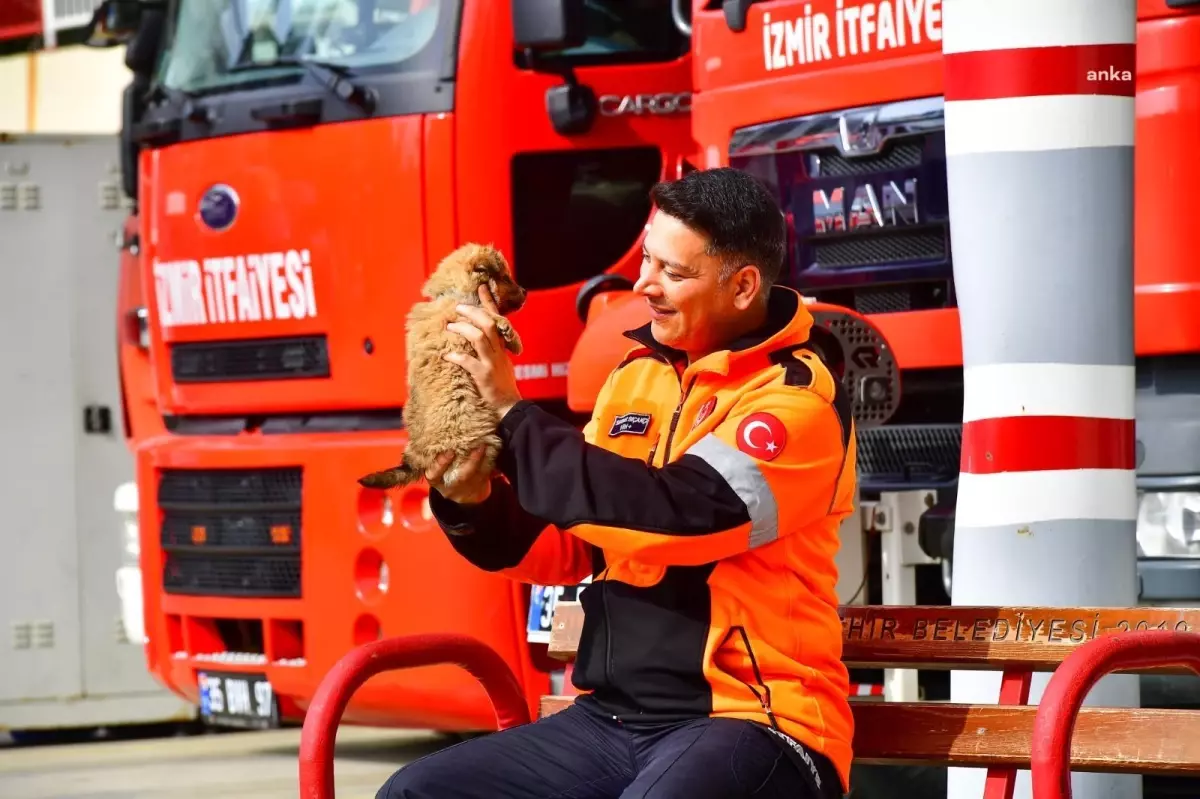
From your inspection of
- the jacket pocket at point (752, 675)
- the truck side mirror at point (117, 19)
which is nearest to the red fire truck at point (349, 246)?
the truck side mirror at point (117, 19)

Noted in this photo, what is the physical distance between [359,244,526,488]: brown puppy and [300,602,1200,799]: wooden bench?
464 mm

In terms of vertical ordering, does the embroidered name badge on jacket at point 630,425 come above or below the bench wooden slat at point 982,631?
above

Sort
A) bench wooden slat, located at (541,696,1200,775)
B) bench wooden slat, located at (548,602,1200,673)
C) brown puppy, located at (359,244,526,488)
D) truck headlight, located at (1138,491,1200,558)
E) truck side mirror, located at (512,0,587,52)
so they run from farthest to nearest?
truck side mirror, located at (512,0,587,52) → truck headlight, located at (1138,491,1200,558) → bench wooden slat, located at (548,602,1200,673) → bench wooden slat, located at (541,696,1200,775) → brown puppy, located at (359,244,526,488)

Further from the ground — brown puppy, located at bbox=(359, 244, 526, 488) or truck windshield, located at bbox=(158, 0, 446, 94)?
truck windshield, located at bbox=(158, 0, 446, 94)

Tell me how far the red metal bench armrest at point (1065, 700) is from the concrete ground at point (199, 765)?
4.25 m

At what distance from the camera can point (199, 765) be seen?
347 inches

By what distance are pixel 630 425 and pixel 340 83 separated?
11.4ft

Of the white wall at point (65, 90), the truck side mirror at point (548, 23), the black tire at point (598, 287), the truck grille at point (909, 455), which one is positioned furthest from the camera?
the white wall at point (65, 90)

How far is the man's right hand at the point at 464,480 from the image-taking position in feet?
11.3

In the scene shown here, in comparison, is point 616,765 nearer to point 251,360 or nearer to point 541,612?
point 541,612

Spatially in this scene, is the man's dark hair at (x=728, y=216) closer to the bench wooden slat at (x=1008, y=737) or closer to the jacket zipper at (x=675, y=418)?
the jacket zipper at (x=675, y=418)

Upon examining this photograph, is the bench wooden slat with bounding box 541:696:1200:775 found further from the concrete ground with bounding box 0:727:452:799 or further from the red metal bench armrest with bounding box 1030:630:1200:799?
the concrete ground with bounding box 0:727:452:799

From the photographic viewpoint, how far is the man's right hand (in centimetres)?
346

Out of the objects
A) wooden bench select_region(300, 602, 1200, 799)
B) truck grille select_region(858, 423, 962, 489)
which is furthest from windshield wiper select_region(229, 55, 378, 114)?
wooden bench select_region(300, 602, 1200, 799)
